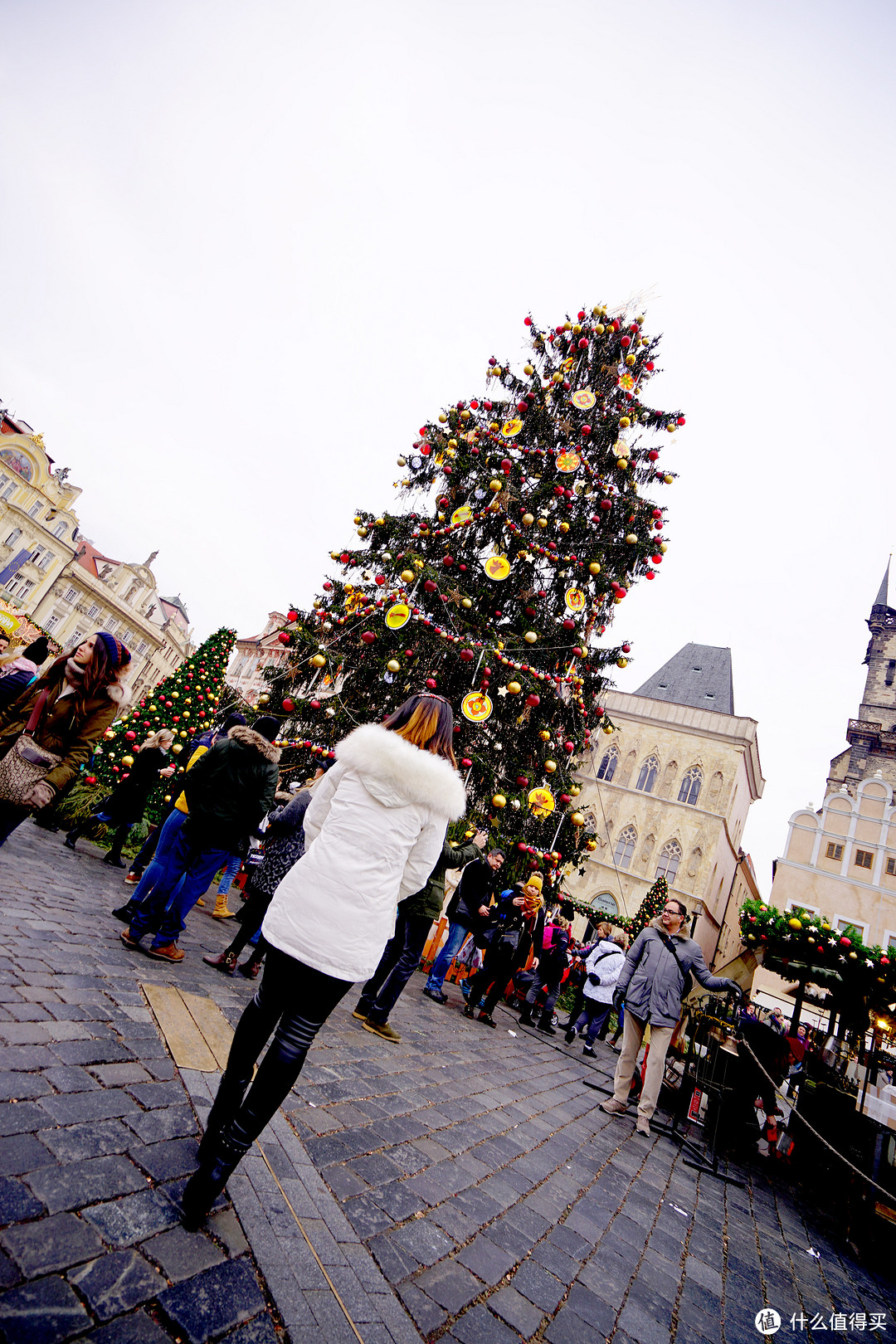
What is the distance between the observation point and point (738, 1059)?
6.03 meters

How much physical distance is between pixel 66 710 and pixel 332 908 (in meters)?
2.06

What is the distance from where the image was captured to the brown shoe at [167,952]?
166 inches

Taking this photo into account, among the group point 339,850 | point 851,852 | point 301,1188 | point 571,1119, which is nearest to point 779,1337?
point 571,1119

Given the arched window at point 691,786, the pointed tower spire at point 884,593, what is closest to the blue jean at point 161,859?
the arched window at point 691,786

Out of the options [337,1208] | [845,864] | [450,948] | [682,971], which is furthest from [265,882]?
[845,864]

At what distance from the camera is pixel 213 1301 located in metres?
1.59

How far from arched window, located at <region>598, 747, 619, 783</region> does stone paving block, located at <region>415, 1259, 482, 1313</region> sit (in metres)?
32.4

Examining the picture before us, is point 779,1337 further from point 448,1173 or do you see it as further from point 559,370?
point 559,370

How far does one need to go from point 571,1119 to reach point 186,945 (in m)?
3.54

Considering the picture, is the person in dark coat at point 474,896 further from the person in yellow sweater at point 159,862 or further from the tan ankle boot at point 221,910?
the person in yellow sweater at point 159,862

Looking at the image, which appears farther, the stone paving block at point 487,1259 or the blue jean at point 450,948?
the blue jean at point 450,948

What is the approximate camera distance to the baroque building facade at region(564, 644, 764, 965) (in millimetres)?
30281

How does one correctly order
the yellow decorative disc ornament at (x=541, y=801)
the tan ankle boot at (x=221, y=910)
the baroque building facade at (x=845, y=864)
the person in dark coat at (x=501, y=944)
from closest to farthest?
1. the tan ankle boot at (x=221, y=910)
2. the person in dark coat at (x=501, y=944)
3. the yellow decorative disc ornament at (x=541, y=801)
4. the baroque building facade at (x=845, y=864)

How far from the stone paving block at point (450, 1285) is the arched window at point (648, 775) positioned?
32.1m
